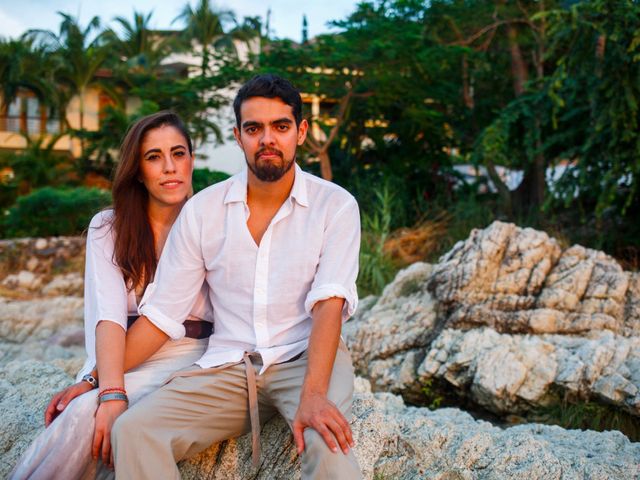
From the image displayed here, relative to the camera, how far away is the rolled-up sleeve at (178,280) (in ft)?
9.39

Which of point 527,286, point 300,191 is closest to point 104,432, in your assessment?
point 300,191

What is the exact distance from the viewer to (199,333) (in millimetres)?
3127

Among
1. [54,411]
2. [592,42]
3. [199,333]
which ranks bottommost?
[54,411]

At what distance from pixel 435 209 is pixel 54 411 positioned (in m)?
8.33

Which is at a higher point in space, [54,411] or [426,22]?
Answer: [426,22]

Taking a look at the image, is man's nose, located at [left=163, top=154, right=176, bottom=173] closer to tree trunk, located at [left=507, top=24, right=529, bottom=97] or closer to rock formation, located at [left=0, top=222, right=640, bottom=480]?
rock formation, located at [left=0, top=222, right=640, bottom=480]

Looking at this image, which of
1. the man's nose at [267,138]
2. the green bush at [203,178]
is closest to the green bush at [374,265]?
the green bush at [203,178]

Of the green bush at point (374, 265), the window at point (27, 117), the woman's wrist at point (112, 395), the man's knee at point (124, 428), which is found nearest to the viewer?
the man's knee at point (124, 428)

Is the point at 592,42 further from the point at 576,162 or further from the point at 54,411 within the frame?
the point at 54,411

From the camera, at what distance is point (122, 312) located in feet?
9.52

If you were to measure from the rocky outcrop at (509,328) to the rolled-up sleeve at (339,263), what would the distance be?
2.57 meters

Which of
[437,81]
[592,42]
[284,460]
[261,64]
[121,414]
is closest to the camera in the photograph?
[121,414]

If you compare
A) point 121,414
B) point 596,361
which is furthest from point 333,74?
point 121,414

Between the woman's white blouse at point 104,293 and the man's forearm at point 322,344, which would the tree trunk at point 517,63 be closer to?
the woman's white blouse at point 104,293
